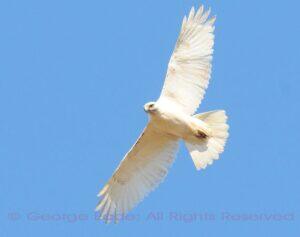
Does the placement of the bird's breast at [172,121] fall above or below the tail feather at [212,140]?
above

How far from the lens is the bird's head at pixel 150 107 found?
12637 millimetres

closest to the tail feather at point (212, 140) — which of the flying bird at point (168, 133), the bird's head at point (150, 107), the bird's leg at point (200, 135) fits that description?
the bird's leg at point (200, 135)

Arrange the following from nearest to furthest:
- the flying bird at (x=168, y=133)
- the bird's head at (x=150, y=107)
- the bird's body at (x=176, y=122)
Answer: the bird's head at (x=150, y=107)
the bird's body at (x=176, y=122)
the flying bird at (x=168, y=133)

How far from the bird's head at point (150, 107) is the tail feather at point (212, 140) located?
0.78 m

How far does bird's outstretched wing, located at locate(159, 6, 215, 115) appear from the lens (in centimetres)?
1340

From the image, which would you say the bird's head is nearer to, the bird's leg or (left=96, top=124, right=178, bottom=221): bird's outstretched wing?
(left=96, top=124, right=178, bottom=221): bird's outstretched wing

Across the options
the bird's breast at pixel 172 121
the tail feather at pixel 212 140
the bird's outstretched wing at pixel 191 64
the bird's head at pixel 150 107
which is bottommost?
the tail feather at pixel 212 140

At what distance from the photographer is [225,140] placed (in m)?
13.0

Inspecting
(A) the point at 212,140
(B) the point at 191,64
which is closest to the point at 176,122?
(A) the point at 212,140

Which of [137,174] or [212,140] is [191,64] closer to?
[212,140]

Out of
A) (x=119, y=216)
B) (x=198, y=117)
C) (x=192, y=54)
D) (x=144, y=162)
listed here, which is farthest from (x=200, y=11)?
(x=119, y=216)

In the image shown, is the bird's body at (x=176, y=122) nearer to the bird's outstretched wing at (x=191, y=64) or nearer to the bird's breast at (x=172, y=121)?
the bird's breast at (x=172, y=121)

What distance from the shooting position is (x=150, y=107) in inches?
498

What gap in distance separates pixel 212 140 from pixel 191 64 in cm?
147
